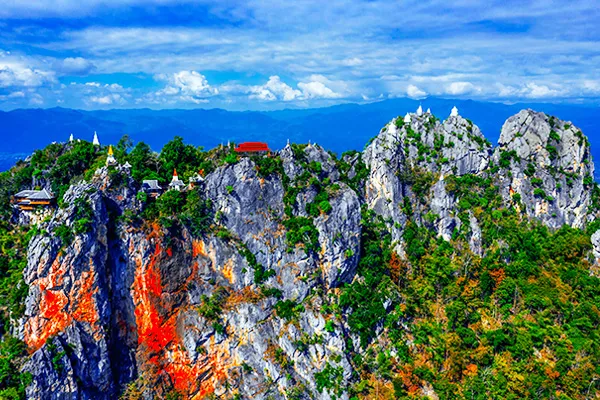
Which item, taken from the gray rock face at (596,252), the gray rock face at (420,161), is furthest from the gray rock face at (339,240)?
the gray rock face at (596,252)

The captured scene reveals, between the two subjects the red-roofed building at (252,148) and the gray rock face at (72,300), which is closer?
the gray rock face at (72,300)

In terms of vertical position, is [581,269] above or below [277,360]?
above

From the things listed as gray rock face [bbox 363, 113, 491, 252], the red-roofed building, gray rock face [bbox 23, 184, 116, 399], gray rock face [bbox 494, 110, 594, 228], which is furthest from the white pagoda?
gray rock face [bbox 494, 110, 594, 228]

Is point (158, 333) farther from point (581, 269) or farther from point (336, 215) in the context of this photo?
point (581, 269)

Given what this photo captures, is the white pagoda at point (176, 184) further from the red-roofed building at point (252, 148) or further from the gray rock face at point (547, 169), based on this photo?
the gray rock face at point (547, 169)

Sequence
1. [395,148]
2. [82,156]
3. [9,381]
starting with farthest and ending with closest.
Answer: [395,148]
[82,156]
[9,381]

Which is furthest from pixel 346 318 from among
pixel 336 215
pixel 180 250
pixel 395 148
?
pixel 395 148
